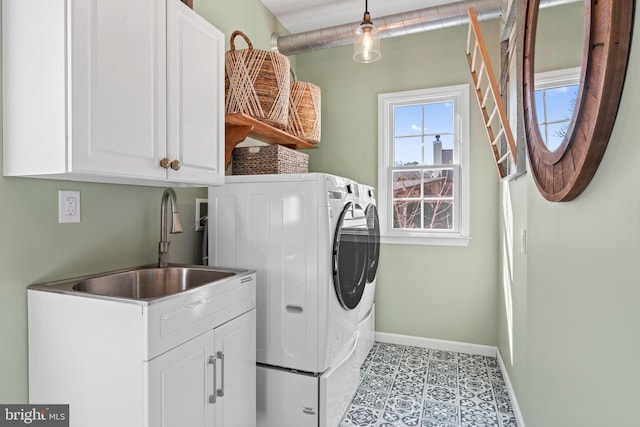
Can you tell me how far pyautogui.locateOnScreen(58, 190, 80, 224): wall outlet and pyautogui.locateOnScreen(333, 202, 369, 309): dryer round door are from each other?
3.81ft

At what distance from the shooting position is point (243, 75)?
6.73ft

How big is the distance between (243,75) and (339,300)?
1416 millimetres

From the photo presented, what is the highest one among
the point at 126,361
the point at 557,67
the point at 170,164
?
the point at 557,67

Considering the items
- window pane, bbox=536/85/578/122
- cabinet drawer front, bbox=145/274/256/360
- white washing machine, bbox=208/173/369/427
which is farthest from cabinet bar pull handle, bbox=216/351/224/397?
window pane, bbox=536/85/578/122

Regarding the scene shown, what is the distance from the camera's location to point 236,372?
1.56 metres

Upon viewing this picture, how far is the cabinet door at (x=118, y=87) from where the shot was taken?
108 cm

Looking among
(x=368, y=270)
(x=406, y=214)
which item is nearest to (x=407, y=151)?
(x=406, y=214)

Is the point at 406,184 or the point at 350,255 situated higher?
the point at 406,184

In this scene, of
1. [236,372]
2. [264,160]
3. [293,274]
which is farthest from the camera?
[264,160]

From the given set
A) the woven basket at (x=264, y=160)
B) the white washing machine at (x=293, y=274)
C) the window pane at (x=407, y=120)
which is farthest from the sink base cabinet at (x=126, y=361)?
the window pane at (x=407, y=120)

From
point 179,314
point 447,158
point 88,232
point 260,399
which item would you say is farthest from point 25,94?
point 447,158

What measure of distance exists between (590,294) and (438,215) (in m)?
2.20

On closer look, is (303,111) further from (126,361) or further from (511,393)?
(511,393)

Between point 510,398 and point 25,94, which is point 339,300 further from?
point 25,94
